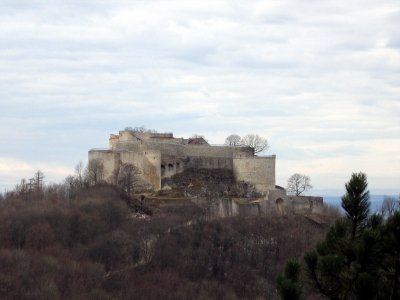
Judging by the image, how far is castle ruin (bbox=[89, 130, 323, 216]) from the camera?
53.4 meters

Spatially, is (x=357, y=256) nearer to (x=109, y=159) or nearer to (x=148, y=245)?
(x=148, y=245)

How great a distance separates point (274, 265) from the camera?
54.8 metres

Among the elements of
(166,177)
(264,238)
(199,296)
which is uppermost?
(166,177)

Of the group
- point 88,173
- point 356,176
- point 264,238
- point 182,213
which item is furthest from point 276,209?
point 356,176

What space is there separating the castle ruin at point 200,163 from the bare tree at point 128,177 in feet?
1.21

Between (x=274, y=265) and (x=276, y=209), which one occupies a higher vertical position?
(x=276, y=209)

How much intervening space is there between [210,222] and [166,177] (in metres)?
4.60

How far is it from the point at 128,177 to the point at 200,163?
7.00m

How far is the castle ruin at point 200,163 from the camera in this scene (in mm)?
53375

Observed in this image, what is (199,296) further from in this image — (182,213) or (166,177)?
(166,177)

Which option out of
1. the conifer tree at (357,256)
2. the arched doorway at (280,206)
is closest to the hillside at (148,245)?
the arched doorway at (280,206)

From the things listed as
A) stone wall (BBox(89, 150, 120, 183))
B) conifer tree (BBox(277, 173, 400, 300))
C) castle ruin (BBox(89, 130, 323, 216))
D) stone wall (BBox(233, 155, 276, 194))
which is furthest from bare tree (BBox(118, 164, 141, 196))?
conifer tree (BBox(277, 173, 400, 300))

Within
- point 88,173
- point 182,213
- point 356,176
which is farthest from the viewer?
point 88,173

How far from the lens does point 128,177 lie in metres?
53.6
